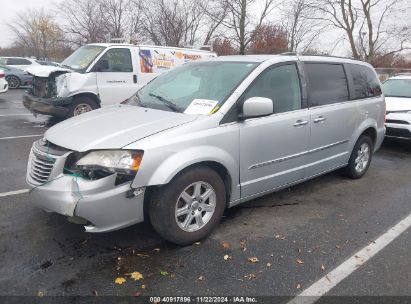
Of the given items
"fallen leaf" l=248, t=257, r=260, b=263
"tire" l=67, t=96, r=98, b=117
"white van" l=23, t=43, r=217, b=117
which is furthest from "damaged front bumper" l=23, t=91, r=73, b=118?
"fallen leaf" l=248, t=257, r=260, b=263

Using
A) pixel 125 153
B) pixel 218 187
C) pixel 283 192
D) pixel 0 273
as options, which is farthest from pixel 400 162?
pixel 0 273

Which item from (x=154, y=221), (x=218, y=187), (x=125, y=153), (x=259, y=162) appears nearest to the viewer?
(x=125, y=153)

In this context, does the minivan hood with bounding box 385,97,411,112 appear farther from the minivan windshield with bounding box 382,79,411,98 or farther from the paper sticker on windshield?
the paper sticker on windshield

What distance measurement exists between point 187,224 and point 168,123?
949 mm

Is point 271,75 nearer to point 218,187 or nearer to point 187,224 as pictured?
point 218,187

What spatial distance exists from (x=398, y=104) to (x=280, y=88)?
192 inches

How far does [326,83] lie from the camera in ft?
15.9

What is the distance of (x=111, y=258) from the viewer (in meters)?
3.24

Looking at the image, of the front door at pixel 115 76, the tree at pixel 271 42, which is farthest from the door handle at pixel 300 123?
the tree at pixel 271 42

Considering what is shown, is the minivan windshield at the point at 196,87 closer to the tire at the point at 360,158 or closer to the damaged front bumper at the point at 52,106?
the tire at the point at 360,158

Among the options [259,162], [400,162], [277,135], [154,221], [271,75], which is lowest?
[400,162]

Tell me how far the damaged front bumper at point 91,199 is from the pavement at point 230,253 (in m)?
0.37

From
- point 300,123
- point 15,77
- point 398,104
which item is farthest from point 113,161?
point 15,77

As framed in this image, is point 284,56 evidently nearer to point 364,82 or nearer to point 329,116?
point 329,116
